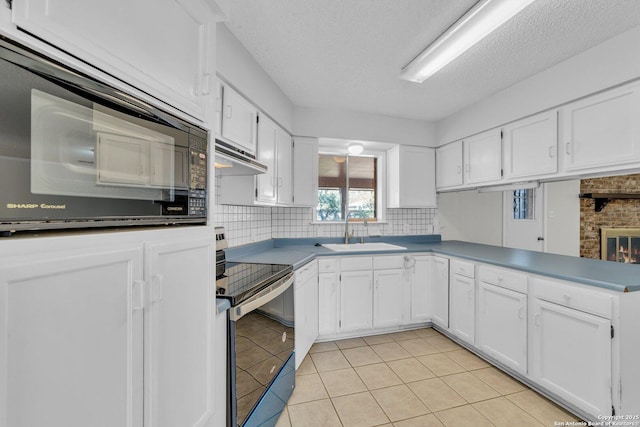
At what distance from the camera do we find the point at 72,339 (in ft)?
1.98

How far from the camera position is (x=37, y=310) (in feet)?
1.78

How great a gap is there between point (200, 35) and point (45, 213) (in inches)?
33.5

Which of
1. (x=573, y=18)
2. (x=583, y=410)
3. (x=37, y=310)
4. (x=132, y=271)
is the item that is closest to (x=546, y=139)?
(x=573, y=18)

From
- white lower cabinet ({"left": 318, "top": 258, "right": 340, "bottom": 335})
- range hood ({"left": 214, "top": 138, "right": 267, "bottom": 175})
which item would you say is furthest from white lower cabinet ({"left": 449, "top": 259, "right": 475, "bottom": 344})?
range hood ({"left": 214, "top": 138, "right": 267, "bottom": 175})

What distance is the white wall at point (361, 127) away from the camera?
3.11 metres

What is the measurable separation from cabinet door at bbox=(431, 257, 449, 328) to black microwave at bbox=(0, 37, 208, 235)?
2729 millimetres

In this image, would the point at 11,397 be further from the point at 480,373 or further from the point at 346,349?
the point at 480,373

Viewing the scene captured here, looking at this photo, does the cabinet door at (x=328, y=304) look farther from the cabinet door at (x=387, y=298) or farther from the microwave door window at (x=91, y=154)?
the microwave door window at (x=91, y=154)

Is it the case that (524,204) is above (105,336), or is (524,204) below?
above

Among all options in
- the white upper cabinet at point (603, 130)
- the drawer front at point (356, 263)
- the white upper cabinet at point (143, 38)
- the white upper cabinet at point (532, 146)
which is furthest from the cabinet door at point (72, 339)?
the white upper cabinet at point (532, 146)

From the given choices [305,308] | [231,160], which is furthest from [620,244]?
[231,160]

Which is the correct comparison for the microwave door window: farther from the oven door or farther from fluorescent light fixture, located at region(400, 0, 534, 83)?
fluorescent light fixture, located at region(400, 0, 534, 83)

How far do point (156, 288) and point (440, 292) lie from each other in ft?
9.45

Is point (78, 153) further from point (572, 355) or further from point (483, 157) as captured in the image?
point (483, 157)
